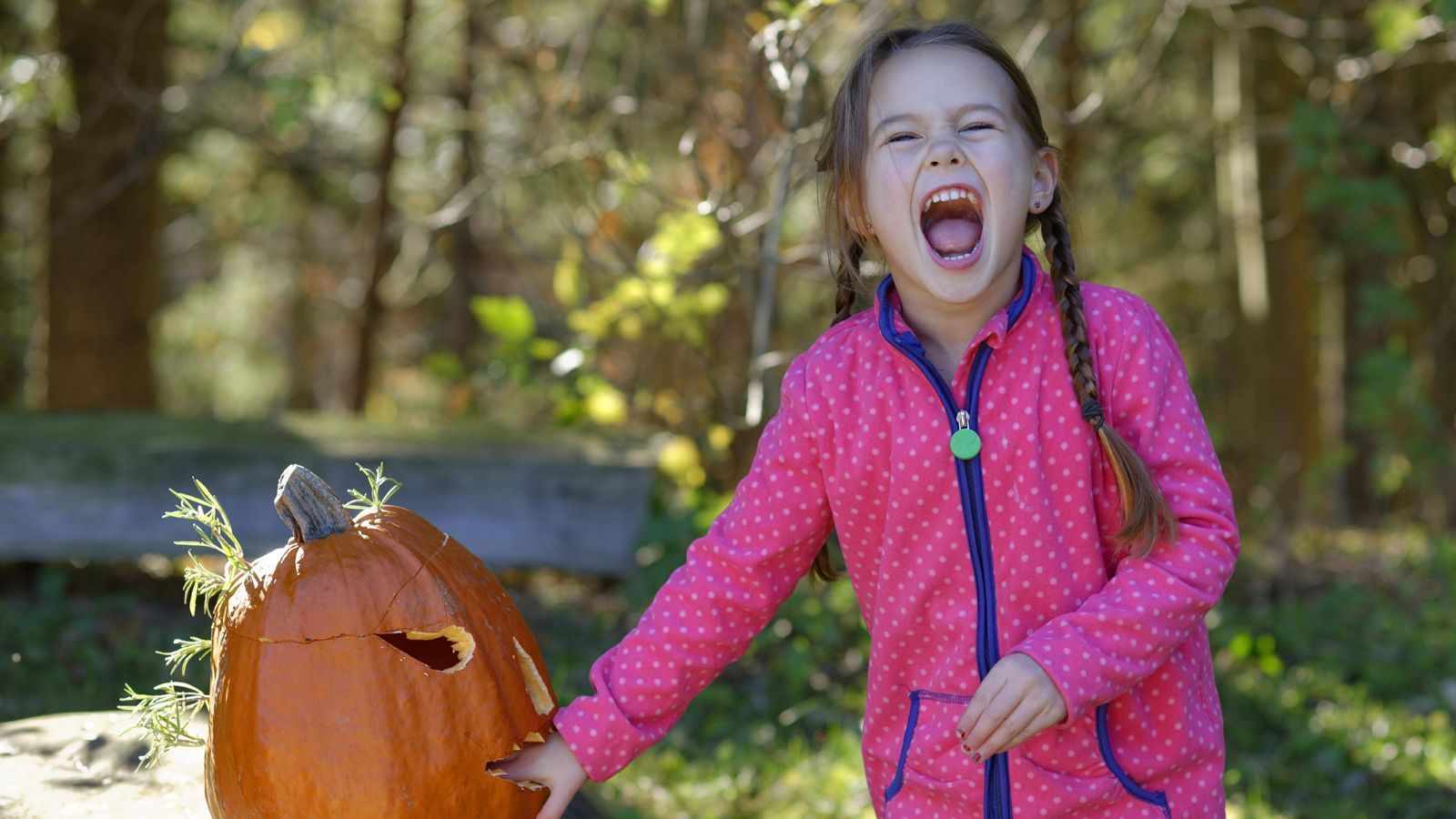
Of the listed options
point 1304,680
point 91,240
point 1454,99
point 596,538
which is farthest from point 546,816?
point 1454,99

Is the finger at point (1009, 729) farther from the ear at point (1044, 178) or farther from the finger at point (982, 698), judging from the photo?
the ear at point (1044, 178)

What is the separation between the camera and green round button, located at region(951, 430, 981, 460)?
2.06 metres

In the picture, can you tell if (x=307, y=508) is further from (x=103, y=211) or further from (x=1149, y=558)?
(x=103, y=211)

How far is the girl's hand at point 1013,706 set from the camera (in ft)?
6.16

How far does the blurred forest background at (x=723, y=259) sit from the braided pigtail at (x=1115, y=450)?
0.36 m

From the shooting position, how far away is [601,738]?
2105 millimetres

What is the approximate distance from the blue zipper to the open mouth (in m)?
0.12

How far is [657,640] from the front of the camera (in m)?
2.15

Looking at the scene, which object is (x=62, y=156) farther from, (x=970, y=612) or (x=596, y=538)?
(x=970, y=612)

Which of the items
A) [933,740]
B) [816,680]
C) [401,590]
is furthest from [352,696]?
[816,680]

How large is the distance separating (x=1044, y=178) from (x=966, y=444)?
0.51 m

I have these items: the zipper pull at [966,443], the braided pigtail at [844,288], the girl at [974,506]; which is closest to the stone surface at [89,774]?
the girl at [974,506]

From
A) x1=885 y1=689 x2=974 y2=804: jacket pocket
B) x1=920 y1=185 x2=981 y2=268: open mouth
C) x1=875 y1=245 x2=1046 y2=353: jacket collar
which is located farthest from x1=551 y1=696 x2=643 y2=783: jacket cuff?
x1=920 y1=185 x2=981 y2=268: open mouth

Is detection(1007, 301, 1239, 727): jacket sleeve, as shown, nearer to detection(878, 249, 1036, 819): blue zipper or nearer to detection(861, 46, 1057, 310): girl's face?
detection(878, 249, 1036, 819): blue zipper
